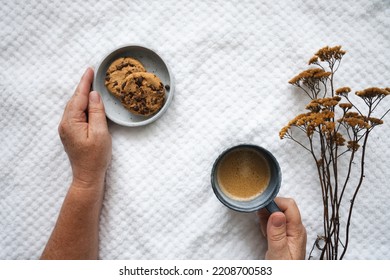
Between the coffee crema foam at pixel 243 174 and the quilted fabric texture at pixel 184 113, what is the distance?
0.05 metres

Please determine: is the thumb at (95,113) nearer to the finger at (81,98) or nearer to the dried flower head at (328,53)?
the finger at (81,98)

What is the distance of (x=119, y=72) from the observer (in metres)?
0.76

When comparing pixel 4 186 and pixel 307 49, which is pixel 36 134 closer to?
pixel 4 186

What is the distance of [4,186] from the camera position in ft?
2.65

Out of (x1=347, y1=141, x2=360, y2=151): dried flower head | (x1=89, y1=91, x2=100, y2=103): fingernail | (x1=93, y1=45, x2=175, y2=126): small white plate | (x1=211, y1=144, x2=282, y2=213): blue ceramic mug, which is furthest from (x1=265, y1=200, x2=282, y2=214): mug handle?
(x1=89, y1=91, x2=100, y2=103): fingernail

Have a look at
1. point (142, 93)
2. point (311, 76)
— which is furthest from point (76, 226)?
point (311, 76)

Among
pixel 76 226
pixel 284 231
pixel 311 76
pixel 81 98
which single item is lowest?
pixel 76 226

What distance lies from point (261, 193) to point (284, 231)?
0.30ft

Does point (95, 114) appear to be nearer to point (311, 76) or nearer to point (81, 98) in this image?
point (81, 98)

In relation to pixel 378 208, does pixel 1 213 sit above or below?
below

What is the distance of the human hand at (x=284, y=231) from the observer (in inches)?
27.9
